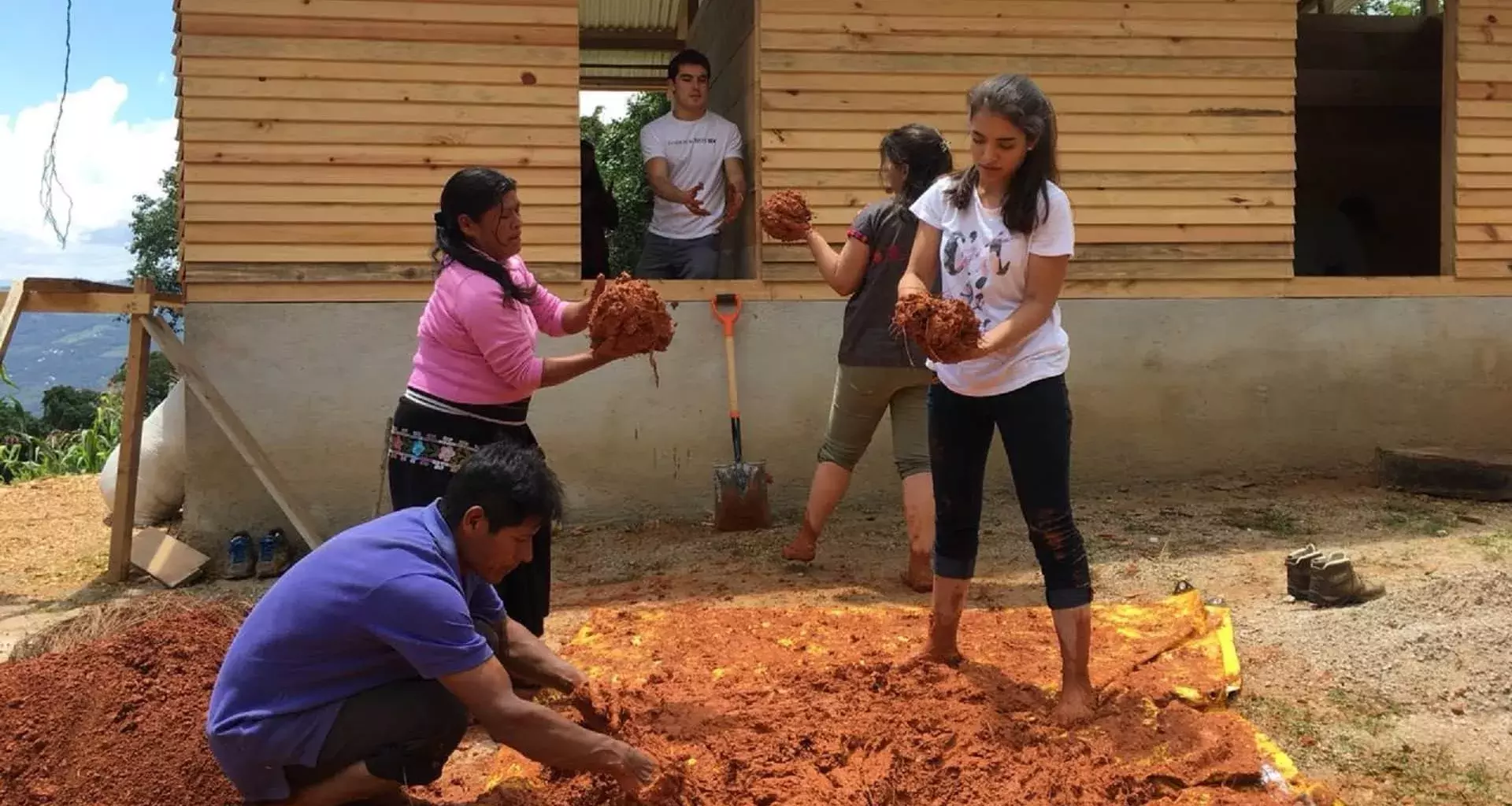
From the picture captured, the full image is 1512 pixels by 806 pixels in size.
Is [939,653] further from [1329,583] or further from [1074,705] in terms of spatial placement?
[1329,583]

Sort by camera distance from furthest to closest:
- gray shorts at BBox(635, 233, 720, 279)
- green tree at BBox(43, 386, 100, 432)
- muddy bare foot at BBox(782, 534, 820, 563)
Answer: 1. green tree at BBox(43, 386, 100, 432)
2. gray shorts at BBox(635, 233, 720, 279)
3. muddy bare foot at BBox(782, 534, 820, 563)

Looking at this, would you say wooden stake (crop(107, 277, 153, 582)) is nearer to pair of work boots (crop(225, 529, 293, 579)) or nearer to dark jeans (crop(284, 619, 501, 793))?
pair of work boots (crop(225, 529, 293, 579))

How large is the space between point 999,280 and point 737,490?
315 cm

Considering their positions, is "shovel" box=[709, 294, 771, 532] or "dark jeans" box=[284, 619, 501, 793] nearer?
"dark jeans" box=[284, 619, 501, 793]

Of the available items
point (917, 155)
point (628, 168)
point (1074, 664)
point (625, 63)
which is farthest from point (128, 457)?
point (628, 168)

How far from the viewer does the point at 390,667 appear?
2666 mm

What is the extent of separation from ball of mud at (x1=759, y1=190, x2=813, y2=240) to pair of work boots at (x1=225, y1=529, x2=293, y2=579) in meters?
3.19

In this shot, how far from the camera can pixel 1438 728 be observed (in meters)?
3.39

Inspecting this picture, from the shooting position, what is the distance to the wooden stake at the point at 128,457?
5828 mm

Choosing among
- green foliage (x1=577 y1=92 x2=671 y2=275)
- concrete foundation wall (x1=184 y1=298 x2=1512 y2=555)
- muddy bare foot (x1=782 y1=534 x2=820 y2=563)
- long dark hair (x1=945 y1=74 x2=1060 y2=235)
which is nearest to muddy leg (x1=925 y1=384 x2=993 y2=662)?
long dark hair (x1=945 y1=74 x2=1060 y2=235)

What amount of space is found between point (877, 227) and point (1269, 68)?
144 inches

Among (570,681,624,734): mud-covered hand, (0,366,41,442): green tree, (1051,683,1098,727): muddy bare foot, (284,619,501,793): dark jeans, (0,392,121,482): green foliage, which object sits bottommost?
(0,366,41,442): green tree

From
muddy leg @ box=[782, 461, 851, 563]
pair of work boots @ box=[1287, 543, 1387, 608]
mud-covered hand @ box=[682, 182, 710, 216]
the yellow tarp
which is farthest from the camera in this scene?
mud-covered hand @ box=[682, 182, 710, 216]

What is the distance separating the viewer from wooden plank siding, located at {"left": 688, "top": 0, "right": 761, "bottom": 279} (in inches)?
267
